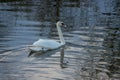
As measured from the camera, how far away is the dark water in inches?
593

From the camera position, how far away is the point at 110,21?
24.1 meters

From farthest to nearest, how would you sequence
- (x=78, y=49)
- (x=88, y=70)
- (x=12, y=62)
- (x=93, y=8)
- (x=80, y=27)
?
(x=93, y=8) < (x=80, y=27) < (x=78, y=49) < (x=12, y=62) < (x=88, y=70)

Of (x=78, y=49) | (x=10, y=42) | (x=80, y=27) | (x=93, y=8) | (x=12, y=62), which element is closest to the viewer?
(x=12, y=62)

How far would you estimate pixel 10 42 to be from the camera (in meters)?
19.6

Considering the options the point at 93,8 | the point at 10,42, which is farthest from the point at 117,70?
the point at 93,8

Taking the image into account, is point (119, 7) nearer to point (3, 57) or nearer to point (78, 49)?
point (78, 49)

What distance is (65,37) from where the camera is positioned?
68.9 ft

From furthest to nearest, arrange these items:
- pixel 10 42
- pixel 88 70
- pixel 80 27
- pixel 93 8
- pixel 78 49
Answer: pixel 93 8
pixel 80 27
pixel 10 42
pixel 78 49
pixel 88 70

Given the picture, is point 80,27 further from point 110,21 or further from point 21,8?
point 21,8

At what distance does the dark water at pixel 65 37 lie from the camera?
49.4 feet

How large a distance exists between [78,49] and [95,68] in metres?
3.06

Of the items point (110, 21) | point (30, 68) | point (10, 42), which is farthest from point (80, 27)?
point (30, 68)

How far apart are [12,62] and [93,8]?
522 inches

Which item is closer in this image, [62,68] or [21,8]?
[62,68]
